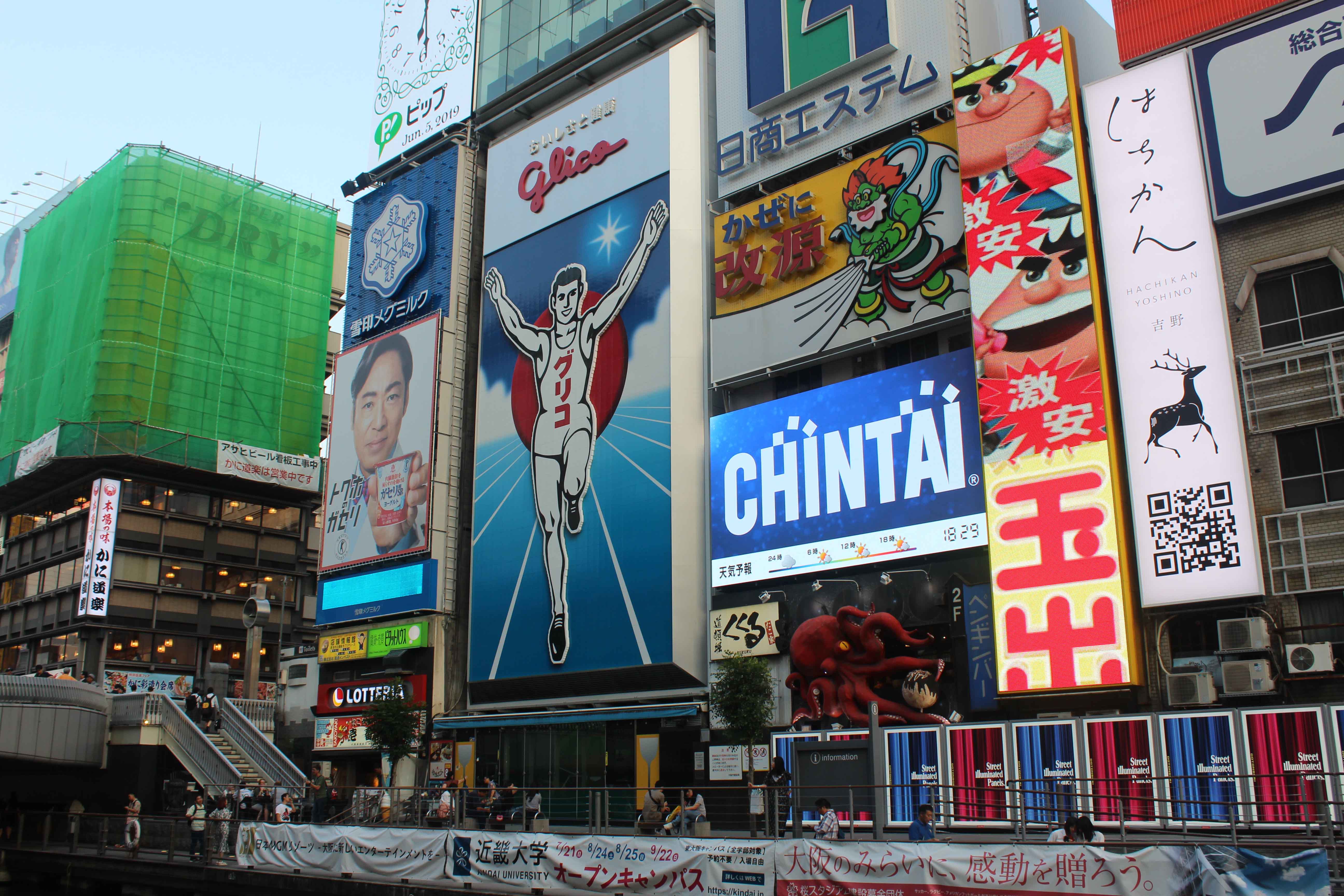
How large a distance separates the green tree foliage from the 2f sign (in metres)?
23.8

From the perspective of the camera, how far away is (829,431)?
3481 cm

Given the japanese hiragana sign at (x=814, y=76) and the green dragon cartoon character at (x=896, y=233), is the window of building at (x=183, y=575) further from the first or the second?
the green dragon cartoon character at (x=896, y=233)

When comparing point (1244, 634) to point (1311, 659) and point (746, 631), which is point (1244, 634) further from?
point (746, 631)

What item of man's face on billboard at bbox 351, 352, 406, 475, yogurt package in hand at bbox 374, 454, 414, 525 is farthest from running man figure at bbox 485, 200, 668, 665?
man's face on billboard at bbox 351, 352, 406, 475

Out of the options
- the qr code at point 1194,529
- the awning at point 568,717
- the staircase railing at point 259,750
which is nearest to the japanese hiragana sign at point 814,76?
the qr code at point 1194,529

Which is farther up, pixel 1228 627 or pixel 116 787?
pixel 1228 627

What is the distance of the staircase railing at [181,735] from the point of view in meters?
39.5

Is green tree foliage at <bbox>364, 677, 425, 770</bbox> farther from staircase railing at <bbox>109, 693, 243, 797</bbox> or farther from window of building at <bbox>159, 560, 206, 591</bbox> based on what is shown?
window of building at <bbox>159, 560, 206, 591</bbox>

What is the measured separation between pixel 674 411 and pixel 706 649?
308 inches

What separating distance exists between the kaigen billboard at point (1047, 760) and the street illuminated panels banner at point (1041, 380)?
1.43 m

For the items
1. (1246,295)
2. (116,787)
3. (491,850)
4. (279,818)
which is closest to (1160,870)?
(491,850)

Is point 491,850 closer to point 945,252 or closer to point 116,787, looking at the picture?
point 945,252

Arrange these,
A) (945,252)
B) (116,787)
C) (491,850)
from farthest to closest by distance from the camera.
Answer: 1. (116,787)
2. (945,252)
3. (491,850)

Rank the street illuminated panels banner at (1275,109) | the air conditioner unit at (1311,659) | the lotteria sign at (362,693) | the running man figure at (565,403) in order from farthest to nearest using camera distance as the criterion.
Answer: the lotteria sign at (362,693) < the running man figure at (565,403) < the street illuminated panels banner at (1275,109) < the air conditioner unit at (1311,659)
